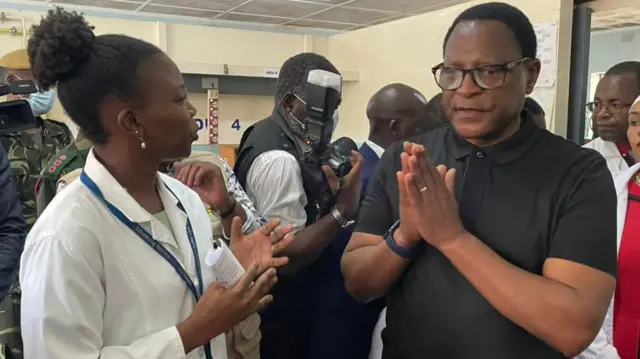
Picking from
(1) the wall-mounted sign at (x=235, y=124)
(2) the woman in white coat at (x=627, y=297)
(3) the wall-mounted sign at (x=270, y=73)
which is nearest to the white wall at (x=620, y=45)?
(3) the wall-mounted sign at (x=270, y=73)

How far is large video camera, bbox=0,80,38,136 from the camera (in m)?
1.61

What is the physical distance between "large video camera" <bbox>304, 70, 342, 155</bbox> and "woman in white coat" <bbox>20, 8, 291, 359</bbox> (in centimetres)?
56

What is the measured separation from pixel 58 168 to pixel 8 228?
9.4 inches

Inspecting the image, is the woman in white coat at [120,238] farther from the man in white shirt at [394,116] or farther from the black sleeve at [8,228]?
the man in white shirt at [394,116]

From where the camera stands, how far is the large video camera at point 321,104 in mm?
1593

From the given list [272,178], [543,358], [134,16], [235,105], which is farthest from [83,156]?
[134,16]

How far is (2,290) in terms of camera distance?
1.43 m

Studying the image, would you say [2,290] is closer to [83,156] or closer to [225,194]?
[83,156]

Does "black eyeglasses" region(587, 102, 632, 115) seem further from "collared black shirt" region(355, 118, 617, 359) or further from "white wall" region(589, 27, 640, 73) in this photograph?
"white wall" region(589, 27, 640, 73)

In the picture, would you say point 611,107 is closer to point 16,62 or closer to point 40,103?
point 40,103

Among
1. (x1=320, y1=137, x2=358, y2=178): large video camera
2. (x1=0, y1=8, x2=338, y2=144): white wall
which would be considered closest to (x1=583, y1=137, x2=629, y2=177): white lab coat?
(x1=320, y1=137, x2=358, y2=178): large video camera

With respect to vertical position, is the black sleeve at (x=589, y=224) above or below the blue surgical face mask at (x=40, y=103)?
below

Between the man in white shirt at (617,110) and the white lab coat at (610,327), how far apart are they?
2.06 feet

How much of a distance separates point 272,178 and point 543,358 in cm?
90
